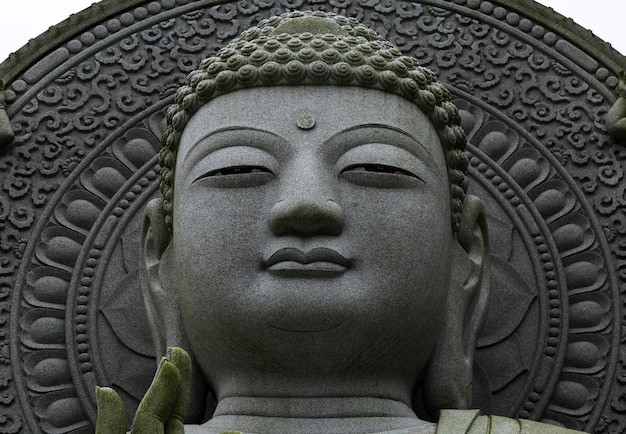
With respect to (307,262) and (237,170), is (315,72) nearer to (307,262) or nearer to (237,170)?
(237,170)

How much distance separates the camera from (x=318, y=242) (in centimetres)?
778

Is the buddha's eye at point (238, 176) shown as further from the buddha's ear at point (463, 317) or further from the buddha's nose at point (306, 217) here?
the buddha's ear at point (463, 317)

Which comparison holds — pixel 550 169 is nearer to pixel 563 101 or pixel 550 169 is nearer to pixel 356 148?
pixel 563 101

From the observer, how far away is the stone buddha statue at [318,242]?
25.5 ft

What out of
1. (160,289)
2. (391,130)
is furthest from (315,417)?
(391,130)

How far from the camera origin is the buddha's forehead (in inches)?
317

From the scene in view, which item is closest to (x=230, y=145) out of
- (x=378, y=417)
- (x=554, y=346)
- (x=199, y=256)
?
(x=199, y=256)

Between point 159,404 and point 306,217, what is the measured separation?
47.0 inches

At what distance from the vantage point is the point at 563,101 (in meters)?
9.73

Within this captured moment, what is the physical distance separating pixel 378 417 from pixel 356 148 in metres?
1.16

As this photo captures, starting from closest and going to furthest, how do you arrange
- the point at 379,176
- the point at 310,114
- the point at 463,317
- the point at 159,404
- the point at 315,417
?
the point at 159,404
the point at 315,417
the point at 379,176
the point at 310,114
the point at 463,317

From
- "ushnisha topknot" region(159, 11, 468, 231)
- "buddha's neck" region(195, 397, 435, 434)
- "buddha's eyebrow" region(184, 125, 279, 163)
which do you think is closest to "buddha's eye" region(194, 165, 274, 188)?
"buddha's eyebrow" region(184, 125, 279, 163)

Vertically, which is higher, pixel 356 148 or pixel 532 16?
pixel 532 16

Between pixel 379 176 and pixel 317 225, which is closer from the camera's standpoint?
pixel 317 225
